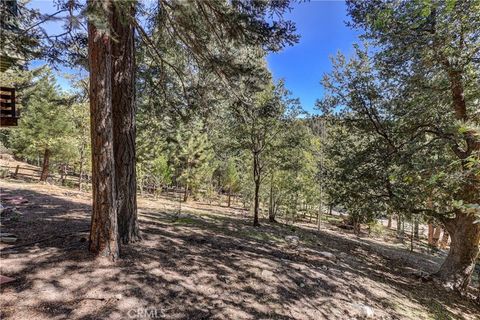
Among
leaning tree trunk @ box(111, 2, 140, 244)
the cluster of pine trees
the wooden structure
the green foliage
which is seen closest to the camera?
the cluster of pine trees

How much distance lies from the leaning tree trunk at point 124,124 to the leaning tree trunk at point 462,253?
775 cm

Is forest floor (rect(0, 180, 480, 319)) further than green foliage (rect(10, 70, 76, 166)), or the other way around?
green foliage (rect(10, 70, 76, 166))

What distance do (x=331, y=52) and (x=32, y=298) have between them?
11760 mm

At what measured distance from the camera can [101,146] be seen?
3307 mm

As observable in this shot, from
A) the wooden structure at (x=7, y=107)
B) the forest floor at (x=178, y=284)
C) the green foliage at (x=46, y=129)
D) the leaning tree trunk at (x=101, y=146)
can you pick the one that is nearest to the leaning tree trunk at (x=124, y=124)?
the forest floor at (x=178, y=284)

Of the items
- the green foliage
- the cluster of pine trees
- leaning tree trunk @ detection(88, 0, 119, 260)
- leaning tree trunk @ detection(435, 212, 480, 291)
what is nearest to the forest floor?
leaning tree trunk @ detection(88, 0, 119, 260)

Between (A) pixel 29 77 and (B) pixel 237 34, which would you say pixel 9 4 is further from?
(A) pixel 29 77

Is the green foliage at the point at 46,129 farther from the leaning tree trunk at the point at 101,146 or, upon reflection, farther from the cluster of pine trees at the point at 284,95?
the leaning tree trunk at the point at 101,146

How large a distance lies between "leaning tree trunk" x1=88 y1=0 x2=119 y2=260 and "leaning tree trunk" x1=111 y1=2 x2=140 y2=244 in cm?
74

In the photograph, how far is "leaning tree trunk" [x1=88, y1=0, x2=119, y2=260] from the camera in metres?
3.25

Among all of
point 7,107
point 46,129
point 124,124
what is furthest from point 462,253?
point 46,129

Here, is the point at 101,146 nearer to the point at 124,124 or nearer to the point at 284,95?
the point at 124,124

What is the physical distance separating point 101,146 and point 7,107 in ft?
8.41

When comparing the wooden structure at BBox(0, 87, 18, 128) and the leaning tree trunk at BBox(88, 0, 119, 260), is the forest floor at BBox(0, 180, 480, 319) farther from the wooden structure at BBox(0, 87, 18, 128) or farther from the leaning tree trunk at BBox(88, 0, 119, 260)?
the wooden structure at BBox(0, 87, 18, 128)
